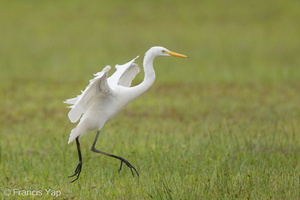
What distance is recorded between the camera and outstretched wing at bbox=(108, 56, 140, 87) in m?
7.41

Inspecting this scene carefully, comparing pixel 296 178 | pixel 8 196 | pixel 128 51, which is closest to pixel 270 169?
pixel 296 178

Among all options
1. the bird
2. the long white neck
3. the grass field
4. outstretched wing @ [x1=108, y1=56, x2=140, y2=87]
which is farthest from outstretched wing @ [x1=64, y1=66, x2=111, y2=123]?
the grass field

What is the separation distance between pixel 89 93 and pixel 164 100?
273 inches

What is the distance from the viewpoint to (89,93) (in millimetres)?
6758

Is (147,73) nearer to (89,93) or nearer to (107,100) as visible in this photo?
(107,100)

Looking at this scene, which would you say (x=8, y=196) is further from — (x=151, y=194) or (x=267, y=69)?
(x=267, y=69)

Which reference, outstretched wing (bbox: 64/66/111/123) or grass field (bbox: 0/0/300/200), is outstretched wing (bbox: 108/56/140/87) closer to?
outstretched wing (bbox: 64/66/111/123)

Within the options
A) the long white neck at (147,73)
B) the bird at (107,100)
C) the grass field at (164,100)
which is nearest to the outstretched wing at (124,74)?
the bird at (107,100)

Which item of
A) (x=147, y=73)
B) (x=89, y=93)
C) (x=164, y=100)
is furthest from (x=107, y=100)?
A: (x=164, y=100)

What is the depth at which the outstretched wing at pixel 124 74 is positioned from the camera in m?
7.41

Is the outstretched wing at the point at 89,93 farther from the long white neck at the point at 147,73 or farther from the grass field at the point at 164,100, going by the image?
the grass field at the point at 164,100

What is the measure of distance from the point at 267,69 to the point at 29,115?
8.06 metres

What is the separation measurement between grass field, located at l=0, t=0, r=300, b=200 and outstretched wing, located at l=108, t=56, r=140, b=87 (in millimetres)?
874

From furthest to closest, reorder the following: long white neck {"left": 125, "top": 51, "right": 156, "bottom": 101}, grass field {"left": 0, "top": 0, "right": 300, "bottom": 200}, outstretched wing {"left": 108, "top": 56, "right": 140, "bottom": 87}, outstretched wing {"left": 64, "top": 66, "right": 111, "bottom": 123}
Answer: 1. outstretched wing {"left": 108, "top": 56, "right": 140, "bottom": 87}
2. long white neck {"left": 125, "top": 51, "right": 156, "bottom": 101}
3. grass field {"left": 0, "top": 0, "right": 300, "bottom": 200}
4. outstretched wing {"left": 64, "top": 66, "right": 111, "bottom": 123}
